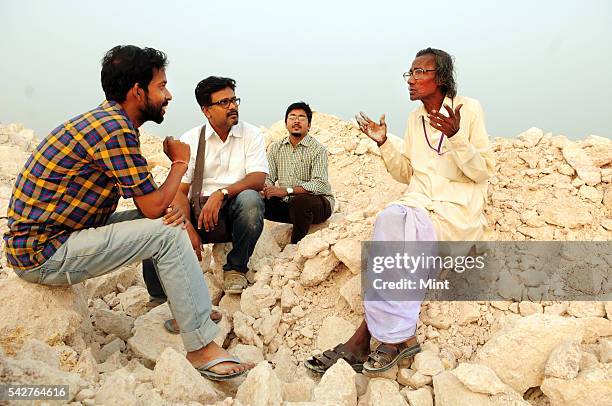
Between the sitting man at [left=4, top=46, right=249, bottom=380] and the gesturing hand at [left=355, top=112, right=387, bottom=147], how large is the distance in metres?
1.47

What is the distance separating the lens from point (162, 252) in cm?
271

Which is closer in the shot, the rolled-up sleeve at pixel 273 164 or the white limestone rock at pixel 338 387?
the white limestone rock at pixel 338 387

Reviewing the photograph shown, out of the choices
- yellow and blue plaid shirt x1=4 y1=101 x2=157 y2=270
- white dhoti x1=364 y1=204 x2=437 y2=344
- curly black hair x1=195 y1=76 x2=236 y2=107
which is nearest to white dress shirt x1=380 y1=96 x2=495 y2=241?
white dhoti x1=364 y1=204 x2=437 y2=344

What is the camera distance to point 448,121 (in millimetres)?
3080

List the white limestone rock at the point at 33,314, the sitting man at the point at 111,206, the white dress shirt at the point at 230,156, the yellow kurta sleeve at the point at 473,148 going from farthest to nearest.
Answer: the white dress shirt at the point at 230,156, the yellow kurta sleeve at the point at 473,148, the white limestone rock at the point at 33,314, the sitting man at the point at 111,206

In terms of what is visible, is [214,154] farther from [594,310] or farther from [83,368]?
[594,310]

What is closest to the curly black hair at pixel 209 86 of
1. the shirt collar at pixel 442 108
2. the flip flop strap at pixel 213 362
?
the shirt collar at pixel 442 108

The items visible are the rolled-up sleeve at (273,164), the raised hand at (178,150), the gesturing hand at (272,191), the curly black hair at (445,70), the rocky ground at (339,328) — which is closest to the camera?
the rocky ground at (339,328)

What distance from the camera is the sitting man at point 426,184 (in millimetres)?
2924

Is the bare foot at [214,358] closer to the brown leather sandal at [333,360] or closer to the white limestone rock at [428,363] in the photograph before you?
the brown leather sandal at [333,360]

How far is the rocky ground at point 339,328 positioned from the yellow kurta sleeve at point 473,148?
0.72 metres

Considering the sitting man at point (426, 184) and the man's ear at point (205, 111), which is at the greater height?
the man's ear at point (205, 111)

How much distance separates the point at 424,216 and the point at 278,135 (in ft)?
22.5

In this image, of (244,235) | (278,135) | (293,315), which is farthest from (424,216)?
(278,135)
